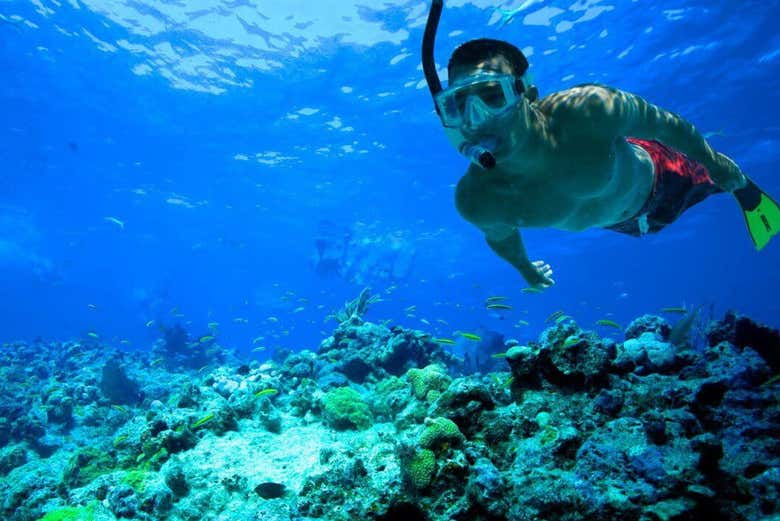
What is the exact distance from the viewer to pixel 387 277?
5275cm

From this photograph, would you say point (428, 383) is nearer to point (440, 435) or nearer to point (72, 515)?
point (440, 435)

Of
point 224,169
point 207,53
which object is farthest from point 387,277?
point 207,53

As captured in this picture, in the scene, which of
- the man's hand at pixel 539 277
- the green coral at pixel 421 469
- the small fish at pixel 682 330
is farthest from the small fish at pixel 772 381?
the small fish at pixel 682 330

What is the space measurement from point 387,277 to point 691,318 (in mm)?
44882

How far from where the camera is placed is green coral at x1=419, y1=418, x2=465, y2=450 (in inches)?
124

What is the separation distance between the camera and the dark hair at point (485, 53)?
3.17 metres

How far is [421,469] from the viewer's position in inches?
115

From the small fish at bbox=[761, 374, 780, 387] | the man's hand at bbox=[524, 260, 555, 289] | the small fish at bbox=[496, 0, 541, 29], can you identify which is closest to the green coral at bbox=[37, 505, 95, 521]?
the man's hand at bbox=[524, 260, 555, 289]

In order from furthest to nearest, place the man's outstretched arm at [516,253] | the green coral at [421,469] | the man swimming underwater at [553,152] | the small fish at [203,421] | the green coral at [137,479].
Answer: the small fish at [203,421], the green coral at [137,479], the man's outstretched arm at [516,253], the man swimming underwater at [553,152], the green coral at [421,469]

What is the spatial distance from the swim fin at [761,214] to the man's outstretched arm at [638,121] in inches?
63.9

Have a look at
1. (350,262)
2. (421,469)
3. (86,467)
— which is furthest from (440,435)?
(350,262)

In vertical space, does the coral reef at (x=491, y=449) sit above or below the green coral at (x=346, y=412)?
below

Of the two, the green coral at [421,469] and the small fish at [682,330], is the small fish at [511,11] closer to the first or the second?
the small fish at [682,330]

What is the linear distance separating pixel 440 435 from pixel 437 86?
9.19ft
